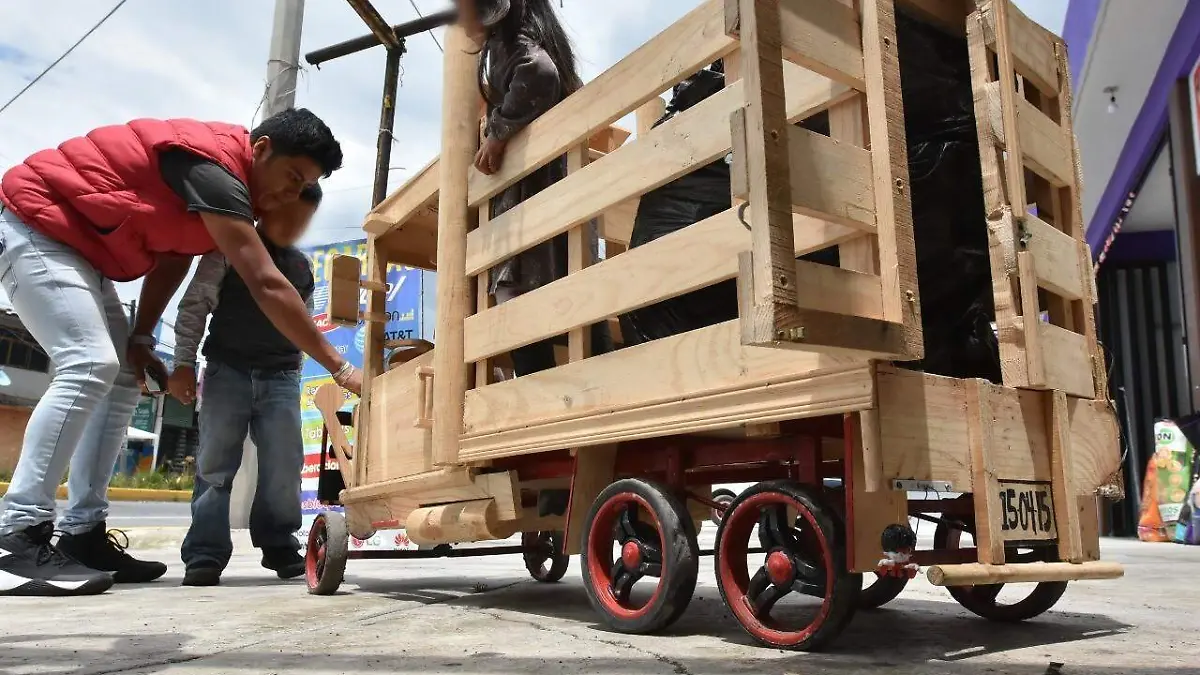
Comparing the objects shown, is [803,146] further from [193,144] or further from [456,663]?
[193,144]

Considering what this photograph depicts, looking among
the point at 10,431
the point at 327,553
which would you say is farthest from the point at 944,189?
the point at 10,431

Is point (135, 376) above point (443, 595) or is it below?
above

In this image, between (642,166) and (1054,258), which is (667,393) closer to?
(642,166)

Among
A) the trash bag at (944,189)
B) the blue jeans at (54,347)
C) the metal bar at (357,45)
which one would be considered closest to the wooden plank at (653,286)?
the trash bag at (944,189)

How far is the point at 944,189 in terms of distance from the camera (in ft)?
6.89

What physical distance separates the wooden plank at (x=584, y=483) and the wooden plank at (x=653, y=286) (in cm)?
33

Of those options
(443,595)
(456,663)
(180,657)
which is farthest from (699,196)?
(443,595)

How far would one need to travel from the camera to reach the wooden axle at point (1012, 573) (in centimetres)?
155

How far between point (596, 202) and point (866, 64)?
71cm

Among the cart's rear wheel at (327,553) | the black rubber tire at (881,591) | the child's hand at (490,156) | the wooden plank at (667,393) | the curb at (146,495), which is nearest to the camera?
the wooden plank at (667,393)

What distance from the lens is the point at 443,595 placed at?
3.09 m

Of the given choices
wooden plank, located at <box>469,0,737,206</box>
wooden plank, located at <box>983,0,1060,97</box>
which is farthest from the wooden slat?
wooden plank, located at <box>983,0,1060,97</box>

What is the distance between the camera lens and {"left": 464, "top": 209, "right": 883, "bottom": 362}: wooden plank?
1615 mm

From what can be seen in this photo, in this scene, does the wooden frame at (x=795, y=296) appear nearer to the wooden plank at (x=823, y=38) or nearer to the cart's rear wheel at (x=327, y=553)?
the wooden plank at (x=823, y=38)
